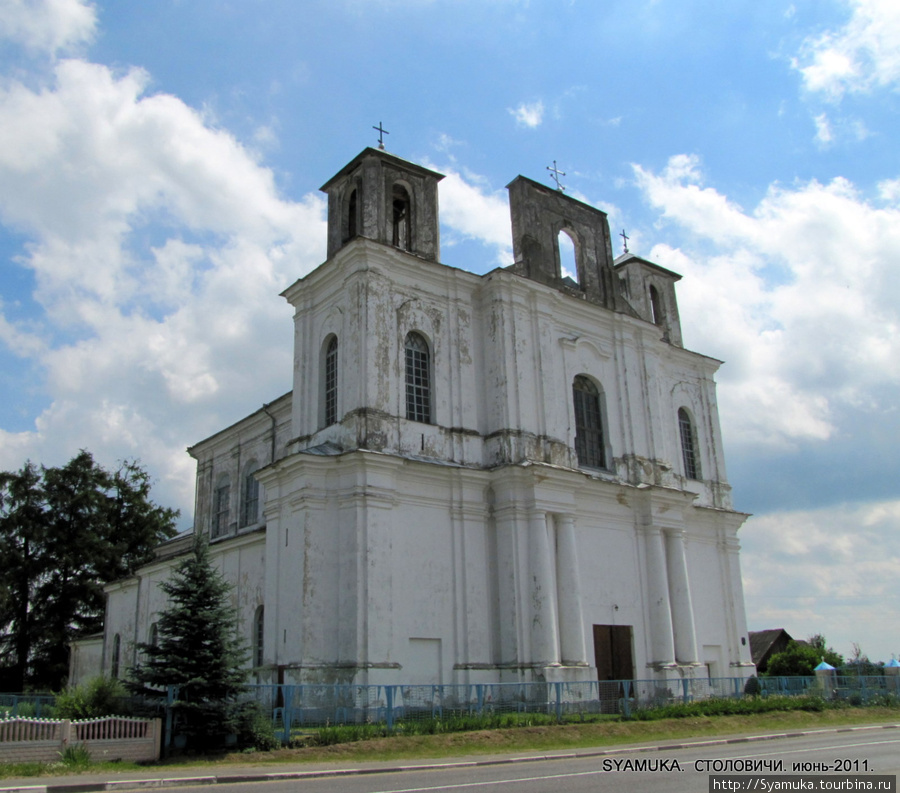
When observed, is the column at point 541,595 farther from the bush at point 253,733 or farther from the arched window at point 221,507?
the arched window at point 221,507

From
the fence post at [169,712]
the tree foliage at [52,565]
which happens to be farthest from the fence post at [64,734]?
the tree foliage at [52,565]

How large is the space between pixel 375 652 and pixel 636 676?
8.69 m

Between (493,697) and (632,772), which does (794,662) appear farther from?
(632,772)

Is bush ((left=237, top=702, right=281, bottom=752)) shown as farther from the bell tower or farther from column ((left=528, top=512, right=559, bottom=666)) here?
the bell tower

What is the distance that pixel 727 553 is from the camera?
2866 cm

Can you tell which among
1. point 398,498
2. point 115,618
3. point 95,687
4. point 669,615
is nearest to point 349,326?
point 398,498

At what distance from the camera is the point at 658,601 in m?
24.6

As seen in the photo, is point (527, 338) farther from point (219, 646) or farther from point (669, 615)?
point (219, 646)

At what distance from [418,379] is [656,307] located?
1257cm

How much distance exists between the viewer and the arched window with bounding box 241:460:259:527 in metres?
31.4

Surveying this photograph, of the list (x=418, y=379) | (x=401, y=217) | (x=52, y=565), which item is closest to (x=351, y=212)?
(x=401, y=217)

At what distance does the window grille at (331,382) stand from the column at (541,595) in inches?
239

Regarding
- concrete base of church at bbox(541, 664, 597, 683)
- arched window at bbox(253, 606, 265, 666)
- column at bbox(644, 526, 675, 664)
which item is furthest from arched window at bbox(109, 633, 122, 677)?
column at bbox(644, 526, 675, 664)

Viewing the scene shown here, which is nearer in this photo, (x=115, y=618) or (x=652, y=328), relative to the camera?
(x=652, y=328)
